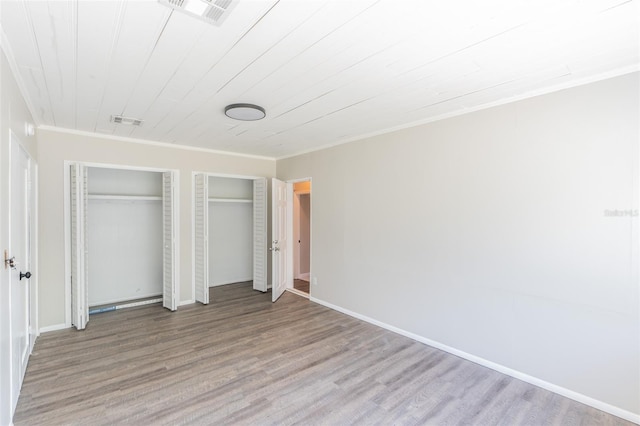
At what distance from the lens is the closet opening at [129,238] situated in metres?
4.75

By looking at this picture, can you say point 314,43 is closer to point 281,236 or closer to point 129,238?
point 281,236

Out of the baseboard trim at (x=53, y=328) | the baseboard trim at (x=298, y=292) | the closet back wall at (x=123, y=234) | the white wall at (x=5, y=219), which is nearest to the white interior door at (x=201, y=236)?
the closet back wall at (x=123, y=234)

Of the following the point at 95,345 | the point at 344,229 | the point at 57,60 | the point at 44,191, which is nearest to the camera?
the point at 57,60

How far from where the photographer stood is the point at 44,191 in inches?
151

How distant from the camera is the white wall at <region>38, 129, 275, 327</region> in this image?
12.6ft

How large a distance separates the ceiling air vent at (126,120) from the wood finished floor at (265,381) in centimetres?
256

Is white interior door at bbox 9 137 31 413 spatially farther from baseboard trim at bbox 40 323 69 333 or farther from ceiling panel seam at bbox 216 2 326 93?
ceiling panel seam at bbox 216 2 326 93

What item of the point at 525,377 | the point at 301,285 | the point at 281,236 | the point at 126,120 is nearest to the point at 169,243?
the point at 281,236

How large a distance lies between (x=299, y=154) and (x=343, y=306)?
2654 mm

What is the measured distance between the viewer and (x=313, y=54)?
2053 mm

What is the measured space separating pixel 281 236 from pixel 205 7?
411 centimetres

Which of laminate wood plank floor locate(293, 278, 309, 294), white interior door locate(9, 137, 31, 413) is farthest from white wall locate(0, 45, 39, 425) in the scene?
laminate wood plank floor locate(293, 278, 309, 294)

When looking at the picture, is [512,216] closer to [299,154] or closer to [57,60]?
[299,154]

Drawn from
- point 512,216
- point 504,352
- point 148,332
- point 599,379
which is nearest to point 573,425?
point 599,379
